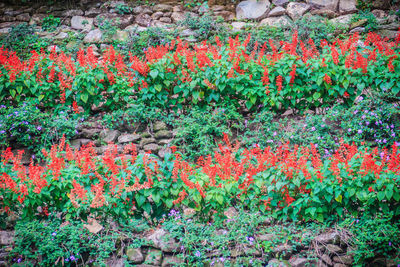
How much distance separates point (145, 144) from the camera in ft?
18.1

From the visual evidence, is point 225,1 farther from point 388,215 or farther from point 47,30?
point 388,215

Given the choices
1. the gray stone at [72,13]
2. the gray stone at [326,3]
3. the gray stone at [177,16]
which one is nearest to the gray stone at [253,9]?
the gray stone at [326,3]

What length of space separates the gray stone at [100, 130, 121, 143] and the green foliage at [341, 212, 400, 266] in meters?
3.18

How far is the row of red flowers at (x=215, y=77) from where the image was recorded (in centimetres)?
554

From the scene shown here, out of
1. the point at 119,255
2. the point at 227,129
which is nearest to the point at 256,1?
the point at 227,129

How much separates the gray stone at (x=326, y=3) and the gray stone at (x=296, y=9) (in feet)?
0.45

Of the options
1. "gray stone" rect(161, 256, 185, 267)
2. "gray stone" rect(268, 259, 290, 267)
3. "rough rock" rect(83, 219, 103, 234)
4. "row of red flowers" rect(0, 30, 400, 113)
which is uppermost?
"row of red flowers" rect(0, 30, 400, 113)

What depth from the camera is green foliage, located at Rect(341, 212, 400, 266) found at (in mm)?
3945

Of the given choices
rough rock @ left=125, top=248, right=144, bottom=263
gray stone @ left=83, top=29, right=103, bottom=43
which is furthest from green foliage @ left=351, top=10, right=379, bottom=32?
rough rock @ left=125, top=248, right=144, bottom=263

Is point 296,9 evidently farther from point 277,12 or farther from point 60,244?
point 60,244

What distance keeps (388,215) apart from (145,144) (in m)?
3.10

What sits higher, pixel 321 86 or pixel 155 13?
pixel 155 13

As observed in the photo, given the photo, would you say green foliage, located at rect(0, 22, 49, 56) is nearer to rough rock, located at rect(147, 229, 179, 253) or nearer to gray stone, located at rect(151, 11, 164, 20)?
gray stone, located at rect(151, 11, 164, 20)

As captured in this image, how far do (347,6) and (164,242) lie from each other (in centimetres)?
547
